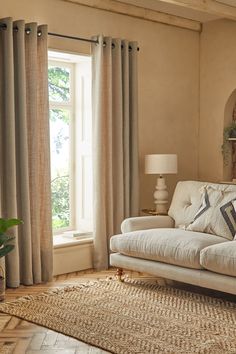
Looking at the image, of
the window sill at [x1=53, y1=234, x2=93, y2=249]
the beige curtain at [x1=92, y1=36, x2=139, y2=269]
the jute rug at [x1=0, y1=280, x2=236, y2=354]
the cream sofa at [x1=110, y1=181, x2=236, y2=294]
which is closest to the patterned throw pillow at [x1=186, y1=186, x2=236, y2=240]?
the cream sofa at [x1=110, y1=181, x2=236, y2=294]

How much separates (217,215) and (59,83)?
7.41 ft

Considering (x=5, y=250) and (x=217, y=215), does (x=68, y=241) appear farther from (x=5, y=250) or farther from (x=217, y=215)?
(x=217, y=215)

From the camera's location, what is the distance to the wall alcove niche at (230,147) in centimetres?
655

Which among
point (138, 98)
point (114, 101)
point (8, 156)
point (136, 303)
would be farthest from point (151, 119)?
point (136, 303)

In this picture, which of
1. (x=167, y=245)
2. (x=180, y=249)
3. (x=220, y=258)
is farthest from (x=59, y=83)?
(x=220, y=258)

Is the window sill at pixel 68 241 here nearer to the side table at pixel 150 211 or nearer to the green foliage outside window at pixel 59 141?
the green foliage outside window at pixel 59 141

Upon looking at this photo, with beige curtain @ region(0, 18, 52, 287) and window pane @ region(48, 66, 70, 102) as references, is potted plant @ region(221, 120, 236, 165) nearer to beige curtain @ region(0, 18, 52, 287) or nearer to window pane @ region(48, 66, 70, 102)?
window pane @ region(48, 66, 70, 102)

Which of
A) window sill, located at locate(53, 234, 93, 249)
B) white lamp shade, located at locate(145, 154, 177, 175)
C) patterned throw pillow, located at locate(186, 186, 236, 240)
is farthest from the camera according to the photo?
white lamp shade, located at locate(145, 154, 177, 175)

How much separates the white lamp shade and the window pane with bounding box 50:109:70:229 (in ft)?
3.04

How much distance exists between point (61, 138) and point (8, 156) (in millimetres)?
1303

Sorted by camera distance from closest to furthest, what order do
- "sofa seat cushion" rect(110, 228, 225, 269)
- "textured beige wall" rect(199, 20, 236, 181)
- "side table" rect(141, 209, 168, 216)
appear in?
"sofa seat cushion" rect(110, 228, 225, 269), "side table" rect(141, 209, 168, 216), "textured beige wall" rect(199, 20, 236, 181)

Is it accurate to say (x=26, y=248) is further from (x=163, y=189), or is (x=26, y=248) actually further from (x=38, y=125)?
(x=163, y=189)

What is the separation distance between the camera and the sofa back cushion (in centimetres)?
527

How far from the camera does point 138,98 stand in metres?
6.19
